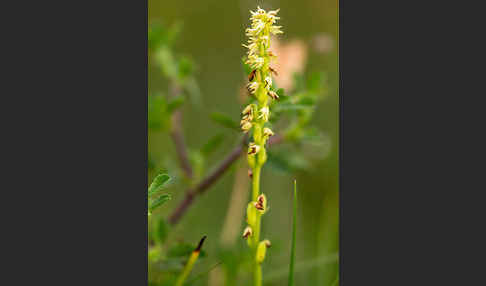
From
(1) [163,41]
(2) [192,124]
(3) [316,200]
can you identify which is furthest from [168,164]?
(3) [316,200]

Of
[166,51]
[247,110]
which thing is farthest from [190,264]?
[166,51]

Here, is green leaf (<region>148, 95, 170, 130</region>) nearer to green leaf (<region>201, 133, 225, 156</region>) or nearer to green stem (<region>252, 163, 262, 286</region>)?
green leaf (<region>201, 133, 225, 156</region>)

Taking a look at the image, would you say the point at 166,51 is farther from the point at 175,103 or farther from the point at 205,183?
the point at 205,183

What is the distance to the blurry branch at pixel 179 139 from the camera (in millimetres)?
1889

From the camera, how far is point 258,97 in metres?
1.21

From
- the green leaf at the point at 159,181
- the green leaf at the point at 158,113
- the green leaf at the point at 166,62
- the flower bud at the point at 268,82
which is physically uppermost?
the green leaf at the point at 166,62

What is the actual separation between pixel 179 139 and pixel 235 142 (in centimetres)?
24

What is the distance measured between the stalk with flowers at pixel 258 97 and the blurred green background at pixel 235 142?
55 cm

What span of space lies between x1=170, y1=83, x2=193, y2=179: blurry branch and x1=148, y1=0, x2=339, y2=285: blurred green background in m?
0.04

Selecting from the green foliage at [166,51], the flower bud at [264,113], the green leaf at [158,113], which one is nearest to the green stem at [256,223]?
the flower bud at [264,113]

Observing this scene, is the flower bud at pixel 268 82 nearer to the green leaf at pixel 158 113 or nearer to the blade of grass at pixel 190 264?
the blade of grass at pixel 190 264

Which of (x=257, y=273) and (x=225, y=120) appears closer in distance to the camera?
(x=257, y=273)

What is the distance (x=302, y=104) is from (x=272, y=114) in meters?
0.09

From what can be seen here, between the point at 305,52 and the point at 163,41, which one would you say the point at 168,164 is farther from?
the point at 305,52
